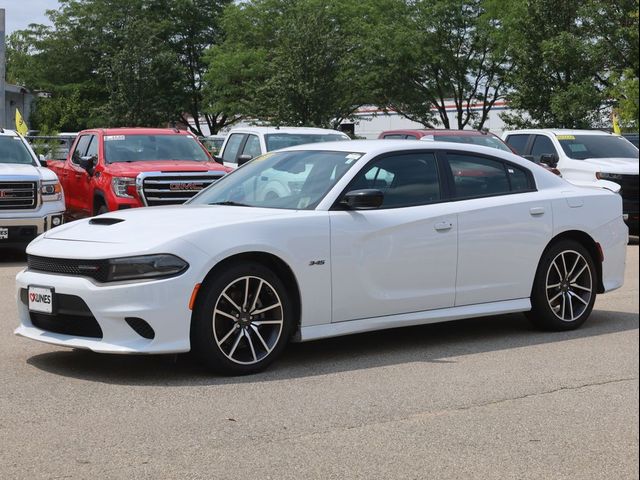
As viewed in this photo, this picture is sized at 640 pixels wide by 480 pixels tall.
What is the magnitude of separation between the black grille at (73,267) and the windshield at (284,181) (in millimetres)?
1425

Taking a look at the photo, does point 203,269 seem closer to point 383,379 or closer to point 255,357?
point 255,357

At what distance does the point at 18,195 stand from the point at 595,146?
33.3 ft

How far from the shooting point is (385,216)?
25.0 feet

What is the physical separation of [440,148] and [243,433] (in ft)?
11.2

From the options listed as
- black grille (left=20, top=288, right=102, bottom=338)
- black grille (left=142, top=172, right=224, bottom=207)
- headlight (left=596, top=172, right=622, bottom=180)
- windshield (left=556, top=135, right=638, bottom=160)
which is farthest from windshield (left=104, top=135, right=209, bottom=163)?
black grille (left=20, top=288, right=102, bottom=338)

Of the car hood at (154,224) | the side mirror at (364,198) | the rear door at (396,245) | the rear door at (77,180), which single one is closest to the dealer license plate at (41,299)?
the car hood at (154,224)

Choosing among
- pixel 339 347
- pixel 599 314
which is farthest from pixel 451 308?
pixel 599 314

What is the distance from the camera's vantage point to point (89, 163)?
16281mm

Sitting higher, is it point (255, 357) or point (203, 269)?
point (203, 269)

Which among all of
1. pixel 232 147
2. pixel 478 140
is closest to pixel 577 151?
pixel 478 140

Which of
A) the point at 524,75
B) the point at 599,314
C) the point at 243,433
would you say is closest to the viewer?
the point at 243,433

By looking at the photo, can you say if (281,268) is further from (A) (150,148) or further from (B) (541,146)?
(B) (541,146)

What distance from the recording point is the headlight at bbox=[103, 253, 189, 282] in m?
6.67

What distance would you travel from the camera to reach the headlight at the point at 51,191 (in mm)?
14836
